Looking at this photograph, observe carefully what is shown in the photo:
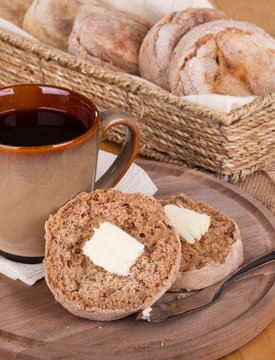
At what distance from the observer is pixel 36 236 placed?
3.61 feet

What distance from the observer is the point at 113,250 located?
103 cm

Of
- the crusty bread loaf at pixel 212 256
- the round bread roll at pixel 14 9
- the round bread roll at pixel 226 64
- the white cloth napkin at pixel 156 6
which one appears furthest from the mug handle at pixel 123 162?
the round bread roll at pixel 14 9

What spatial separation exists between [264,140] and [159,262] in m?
0.79

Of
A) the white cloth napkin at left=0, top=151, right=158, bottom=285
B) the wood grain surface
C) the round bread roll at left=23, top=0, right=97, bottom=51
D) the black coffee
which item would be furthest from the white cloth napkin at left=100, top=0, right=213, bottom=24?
the black coffee

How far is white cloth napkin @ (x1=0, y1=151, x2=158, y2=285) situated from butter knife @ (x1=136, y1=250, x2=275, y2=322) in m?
0.27

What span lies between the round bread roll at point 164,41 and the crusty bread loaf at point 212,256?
2.41 ft

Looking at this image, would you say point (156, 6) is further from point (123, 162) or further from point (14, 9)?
point (123, 162)

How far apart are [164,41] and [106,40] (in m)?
0.23

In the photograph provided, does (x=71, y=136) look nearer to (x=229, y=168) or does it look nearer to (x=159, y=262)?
(x=159, y=262)

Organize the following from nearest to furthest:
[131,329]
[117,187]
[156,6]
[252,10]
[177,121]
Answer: [131,329] → [117,187] → [177,121] → [156,6] → [252,10]

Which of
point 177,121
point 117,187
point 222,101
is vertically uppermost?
point 222,101

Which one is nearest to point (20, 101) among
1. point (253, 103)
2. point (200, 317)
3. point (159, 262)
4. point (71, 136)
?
Answer: point (71, 136)

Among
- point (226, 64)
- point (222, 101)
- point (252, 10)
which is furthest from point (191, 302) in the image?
point (252, 10)

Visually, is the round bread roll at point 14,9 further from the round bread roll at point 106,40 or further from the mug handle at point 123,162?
the mug handle at point 123,162
